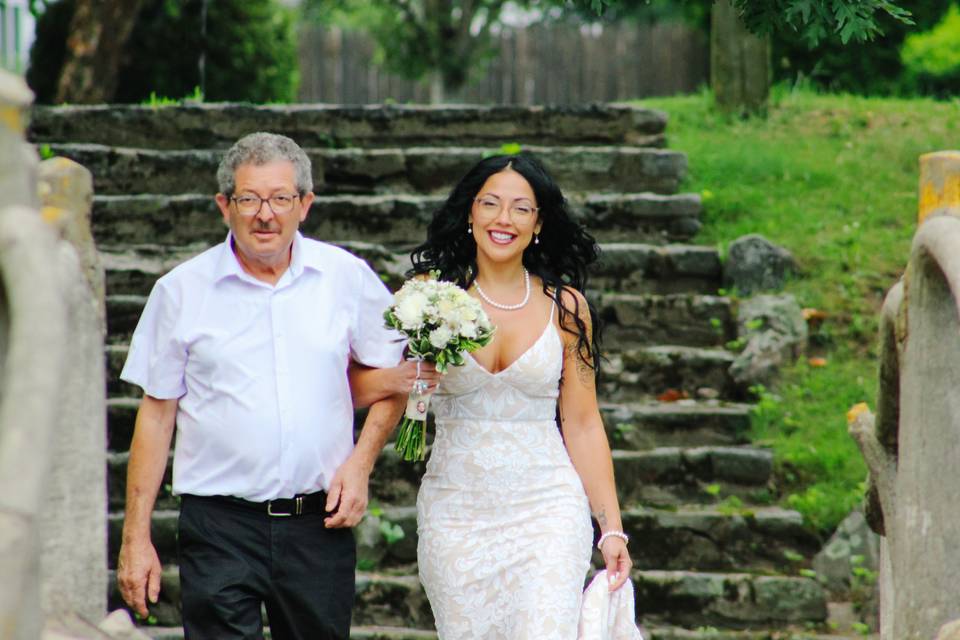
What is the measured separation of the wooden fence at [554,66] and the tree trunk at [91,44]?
6958mm

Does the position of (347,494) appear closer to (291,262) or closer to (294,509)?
(294,509)

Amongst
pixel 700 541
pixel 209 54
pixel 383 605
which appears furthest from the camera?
pixel 209 54

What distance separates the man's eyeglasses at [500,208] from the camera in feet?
14.9

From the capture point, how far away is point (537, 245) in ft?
15.8

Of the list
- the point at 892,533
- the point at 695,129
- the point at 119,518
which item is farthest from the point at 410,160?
the point at 892,533

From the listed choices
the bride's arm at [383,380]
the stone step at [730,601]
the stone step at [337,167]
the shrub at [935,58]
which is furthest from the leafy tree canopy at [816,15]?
the shrub at [935,58]

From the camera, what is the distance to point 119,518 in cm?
633

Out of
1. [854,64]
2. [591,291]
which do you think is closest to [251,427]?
[591,291]

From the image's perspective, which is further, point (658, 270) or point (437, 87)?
point (437, 87)

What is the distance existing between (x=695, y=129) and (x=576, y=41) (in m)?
9.88

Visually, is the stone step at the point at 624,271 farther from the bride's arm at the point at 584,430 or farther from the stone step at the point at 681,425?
the bride's arm at the point at 584,430

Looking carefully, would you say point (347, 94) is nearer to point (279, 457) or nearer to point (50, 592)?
point (279, 457)

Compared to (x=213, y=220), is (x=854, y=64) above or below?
above

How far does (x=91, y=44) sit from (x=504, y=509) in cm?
896
